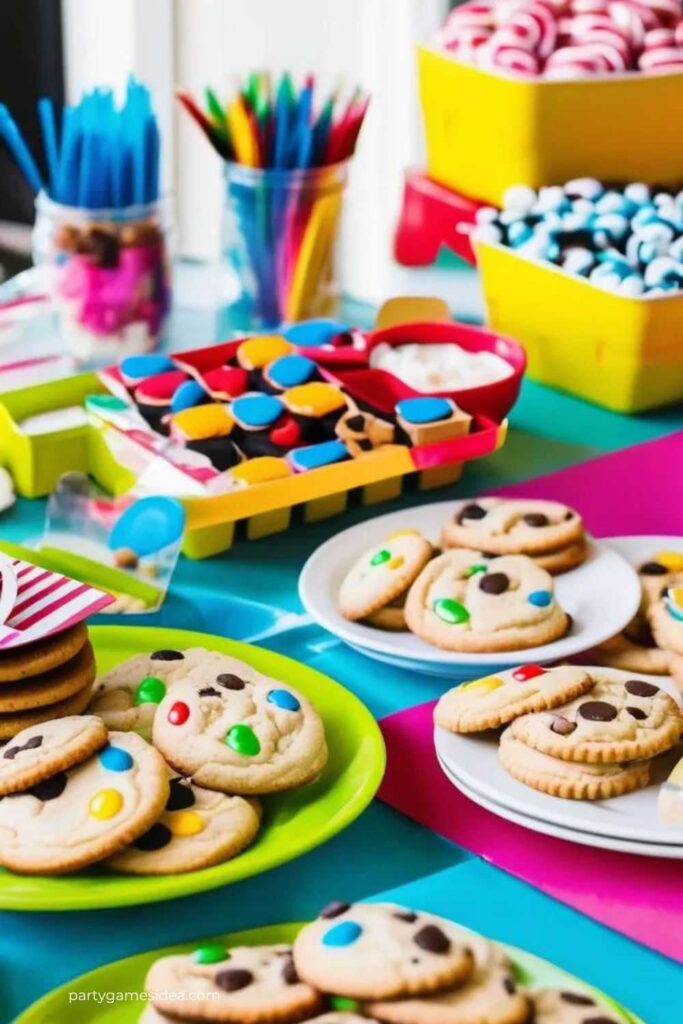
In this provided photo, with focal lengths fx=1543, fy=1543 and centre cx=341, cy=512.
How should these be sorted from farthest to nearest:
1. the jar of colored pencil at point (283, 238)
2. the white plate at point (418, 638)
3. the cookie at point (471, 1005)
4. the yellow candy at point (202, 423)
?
the jar of colored pencil at point (283, 238) < the yellow candy at point (202, 423) < the white plate at point (418, 638) < the cookie at point (471, 1005)

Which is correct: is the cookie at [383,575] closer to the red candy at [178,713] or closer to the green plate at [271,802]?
the green plate at [271,802]

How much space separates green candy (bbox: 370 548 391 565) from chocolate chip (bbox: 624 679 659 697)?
0.66 ft

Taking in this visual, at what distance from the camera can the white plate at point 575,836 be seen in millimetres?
721

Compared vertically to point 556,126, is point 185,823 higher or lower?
lower

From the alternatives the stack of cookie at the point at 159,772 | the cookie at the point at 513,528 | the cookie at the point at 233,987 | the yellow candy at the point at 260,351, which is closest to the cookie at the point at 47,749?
the stack of cookie at the point at 159,772

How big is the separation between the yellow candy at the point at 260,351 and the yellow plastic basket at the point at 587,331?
9.4 inches

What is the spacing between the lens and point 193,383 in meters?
1.15

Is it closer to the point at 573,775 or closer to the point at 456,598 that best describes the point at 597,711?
the point at 573,775

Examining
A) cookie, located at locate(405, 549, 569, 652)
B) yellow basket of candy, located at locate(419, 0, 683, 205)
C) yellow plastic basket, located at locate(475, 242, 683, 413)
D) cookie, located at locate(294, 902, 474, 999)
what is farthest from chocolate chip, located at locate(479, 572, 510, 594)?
yellow basket of candy, located at locate(419, 0, 683, 205)

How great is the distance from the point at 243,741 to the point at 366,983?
0.19 meters

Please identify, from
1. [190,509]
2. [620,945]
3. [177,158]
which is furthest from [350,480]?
[177,158]

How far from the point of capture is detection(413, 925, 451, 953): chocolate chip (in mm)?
581

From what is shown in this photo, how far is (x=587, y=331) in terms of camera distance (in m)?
1.31

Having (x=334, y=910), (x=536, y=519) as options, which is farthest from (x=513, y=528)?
(x=334, y=910)
